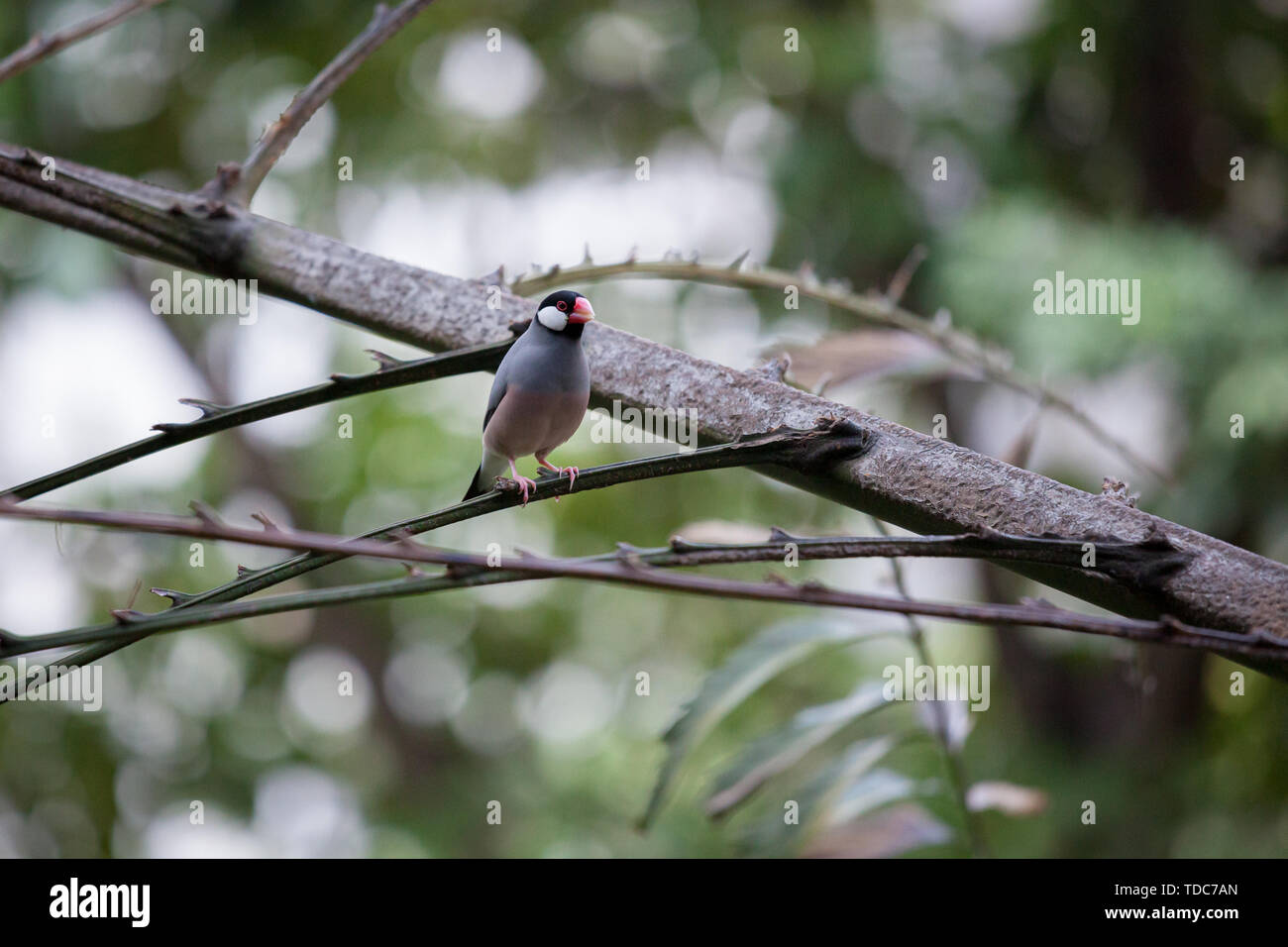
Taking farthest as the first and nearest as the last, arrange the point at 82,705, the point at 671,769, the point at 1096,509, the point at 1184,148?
1. the point at 82,705
2. the point at 1184,148
3. the point at 671,769
4. the point at 1096,509

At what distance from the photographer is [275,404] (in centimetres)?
78

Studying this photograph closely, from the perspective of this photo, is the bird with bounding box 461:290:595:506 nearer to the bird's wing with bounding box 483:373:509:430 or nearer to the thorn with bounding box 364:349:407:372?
the bird's wing with bounding box 483:373:509:430

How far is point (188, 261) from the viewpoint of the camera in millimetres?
1013

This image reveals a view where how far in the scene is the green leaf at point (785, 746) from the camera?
50.8 inches

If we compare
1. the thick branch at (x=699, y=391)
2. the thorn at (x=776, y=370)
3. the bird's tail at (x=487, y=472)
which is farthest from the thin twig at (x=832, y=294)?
the bird's tail at (x=487, y=472)

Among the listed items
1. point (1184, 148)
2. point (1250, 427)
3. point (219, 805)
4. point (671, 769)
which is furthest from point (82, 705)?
point (1184, 148)

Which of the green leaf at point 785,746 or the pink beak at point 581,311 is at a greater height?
the pink beak at point 581,311

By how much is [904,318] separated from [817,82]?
2.43m

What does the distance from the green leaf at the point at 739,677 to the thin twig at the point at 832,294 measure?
0.44 m

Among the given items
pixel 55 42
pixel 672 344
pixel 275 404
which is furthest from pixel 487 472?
pixel 672 344

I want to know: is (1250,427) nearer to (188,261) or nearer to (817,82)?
(817,82)

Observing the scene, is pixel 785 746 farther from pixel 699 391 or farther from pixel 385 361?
pixel 385 361

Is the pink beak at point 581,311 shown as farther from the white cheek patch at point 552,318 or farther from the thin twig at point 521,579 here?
the thin twig at point 521,579

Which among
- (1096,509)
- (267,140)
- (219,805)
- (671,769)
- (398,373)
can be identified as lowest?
(219,805)
